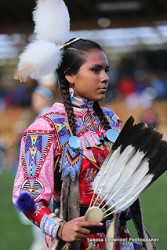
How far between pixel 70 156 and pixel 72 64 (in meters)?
0.47

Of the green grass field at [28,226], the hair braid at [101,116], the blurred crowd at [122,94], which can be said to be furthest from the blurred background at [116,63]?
the hair braid at [101,116]

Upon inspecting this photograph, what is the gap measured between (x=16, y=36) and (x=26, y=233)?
11575 mm

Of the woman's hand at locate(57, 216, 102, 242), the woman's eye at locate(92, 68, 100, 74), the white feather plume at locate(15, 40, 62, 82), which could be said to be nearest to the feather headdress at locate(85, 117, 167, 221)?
the woman's hand at locate(57, 216, 102, 242)

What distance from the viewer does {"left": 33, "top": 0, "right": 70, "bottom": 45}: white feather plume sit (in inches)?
151

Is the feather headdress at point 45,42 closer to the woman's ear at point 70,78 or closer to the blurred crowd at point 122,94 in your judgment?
the woman's ear at point 70,78

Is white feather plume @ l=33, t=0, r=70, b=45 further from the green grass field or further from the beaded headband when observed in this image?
the green grass field

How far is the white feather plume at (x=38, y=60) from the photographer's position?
3719 mm

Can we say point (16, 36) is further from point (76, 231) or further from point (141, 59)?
point (76, 231)

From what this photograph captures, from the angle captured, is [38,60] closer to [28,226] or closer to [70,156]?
[70,156]

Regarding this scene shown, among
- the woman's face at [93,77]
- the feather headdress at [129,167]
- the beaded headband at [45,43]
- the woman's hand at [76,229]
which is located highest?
the beaded headband at [45,43]

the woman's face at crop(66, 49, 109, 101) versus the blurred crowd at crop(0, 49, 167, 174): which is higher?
the blurred crowd at crop(0, 49, 167, 174)

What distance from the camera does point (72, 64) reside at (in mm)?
3777

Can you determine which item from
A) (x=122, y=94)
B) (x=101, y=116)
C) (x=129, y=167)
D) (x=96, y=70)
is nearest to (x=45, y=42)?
(x=96, y=70)

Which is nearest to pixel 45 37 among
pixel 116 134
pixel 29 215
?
pixel 116 134
